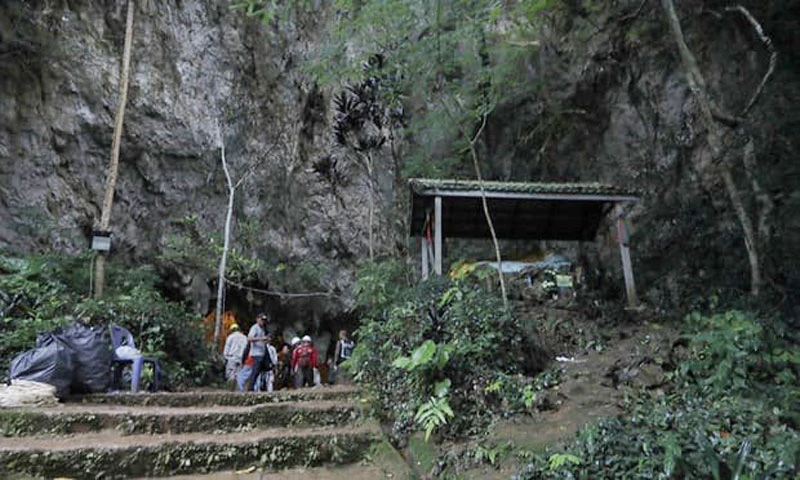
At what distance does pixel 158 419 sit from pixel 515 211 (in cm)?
748

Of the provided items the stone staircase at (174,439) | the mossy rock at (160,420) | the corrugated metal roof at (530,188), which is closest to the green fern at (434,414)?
the stone staircase at (174,439)

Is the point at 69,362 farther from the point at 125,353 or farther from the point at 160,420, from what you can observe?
the point at 160,420

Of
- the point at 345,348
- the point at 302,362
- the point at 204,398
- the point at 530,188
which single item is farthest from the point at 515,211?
the point at 204,398

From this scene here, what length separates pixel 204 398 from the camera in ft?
18.9

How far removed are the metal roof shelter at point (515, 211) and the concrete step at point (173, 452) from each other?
4.56 meters

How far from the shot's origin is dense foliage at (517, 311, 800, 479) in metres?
3.15

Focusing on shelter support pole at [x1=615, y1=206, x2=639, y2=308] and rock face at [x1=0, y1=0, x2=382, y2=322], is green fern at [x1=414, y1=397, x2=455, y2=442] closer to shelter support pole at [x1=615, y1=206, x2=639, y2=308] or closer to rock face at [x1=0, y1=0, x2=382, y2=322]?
shelter support pole at [x1=615, y1=206, x2=639, y2=308]

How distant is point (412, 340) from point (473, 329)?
79cm

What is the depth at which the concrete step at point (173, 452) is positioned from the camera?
3.67 meters

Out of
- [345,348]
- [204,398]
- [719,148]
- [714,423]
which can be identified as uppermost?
[719,148]

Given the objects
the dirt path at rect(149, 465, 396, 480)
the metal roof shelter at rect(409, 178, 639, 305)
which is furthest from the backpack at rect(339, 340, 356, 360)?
the dirt path at rect(149, 465, 396, 480)

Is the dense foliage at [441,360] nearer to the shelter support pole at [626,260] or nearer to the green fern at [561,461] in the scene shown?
the green fern at [561,461]

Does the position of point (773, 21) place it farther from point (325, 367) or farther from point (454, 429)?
point (325, 367)

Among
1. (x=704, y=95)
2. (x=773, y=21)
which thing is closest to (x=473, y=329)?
(x=704, y=95)
